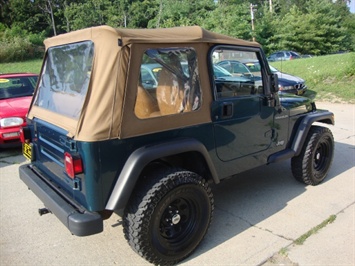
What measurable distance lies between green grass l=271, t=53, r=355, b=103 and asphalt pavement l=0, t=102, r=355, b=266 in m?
7.80

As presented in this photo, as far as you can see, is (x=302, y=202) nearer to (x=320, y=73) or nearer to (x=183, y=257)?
(x=183, y=257)

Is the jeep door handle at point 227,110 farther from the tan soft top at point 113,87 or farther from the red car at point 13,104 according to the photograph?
the red car at point 13,104

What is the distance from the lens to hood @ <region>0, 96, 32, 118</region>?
5.70m

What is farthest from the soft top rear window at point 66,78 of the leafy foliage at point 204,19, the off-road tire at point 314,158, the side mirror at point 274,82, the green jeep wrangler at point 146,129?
the leafy foliage at point 204,19

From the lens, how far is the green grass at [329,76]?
11577mm

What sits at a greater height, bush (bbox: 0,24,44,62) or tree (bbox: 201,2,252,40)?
tree (bbox: 201,2,252,40)

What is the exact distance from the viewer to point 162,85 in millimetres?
2939

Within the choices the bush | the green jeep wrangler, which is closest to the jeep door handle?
the green jeep wrangler

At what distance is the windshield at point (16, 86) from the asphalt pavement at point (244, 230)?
258 cm

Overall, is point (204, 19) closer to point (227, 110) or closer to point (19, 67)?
point (19, 67)

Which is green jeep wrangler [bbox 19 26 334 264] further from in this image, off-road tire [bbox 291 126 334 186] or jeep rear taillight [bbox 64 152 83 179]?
off-road tire [bbox 291 126 334 186]

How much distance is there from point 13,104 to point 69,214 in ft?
14.4

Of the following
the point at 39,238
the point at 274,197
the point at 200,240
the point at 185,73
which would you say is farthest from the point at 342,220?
the point at 39,238

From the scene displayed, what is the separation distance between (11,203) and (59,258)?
1496 mm
